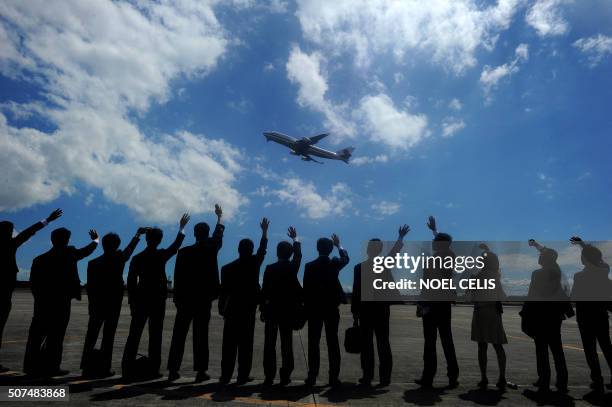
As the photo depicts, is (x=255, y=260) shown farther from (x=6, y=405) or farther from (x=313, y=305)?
(x=6, y=405)

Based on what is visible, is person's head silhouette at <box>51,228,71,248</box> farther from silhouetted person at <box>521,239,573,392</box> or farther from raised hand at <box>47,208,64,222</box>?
silhouetted person at <box>521,239,573,392</box>

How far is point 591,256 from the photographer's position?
560cm

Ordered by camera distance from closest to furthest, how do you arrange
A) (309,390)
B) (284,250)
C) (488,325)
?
(309,390) → (488,325) → (284,250)

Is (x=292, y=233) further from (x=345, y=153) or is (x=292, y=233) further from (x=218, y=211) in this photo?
(x=345, y=153)

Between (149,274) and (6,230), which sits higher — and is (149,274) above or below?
below

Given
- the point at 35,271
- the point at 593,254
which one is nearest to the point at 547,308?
the point at 593,254

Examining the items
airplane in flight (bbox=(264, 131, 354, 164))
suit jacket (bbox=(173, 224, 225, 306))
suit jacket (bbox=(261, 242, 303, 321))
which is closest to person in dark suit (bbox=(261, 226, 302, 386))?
suit jacket (bbox=(261, 242, 303, 321))

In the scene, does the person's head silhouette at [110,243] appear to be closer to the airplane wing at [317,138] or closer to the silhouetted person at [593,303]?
the silhouetted person at [593,303]

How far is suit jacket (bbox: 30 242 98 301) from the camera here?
534cm

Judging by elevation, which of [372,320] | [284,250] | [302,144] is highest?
[302,144]

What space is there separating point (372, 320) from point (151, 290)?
10.5 feet

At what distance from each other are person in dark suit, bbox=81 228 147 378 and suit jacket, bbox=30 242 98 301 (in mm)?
231

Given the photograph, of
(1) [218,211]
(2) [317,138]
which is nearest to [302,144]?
(2) [317,138]

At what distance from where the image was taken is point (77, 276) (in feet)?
18.4
